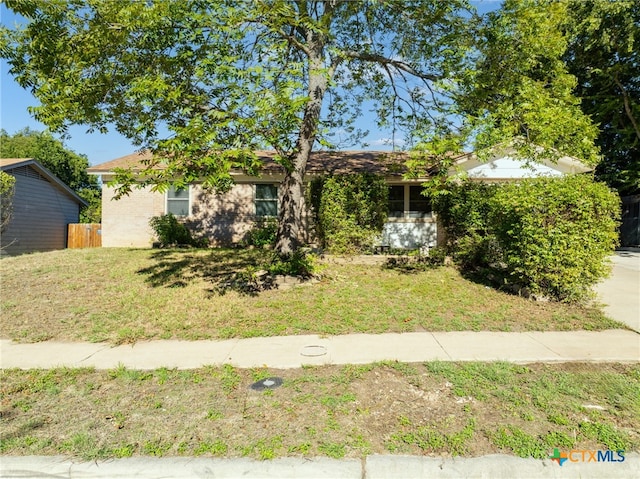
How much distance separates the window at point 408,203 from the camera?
48.6 ft

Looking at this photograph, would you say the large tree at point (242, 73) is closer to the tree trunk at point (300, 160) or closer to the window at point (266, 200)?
the tree trunk at point (300, 160)

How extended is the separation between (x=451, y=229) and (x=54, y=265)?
10922mm

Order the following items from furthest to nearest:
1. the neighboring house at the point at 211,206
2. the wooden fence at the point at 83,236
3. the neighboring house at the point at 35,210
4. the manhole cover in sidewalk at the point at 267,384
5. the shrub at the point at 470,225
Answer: the wooden fence at the point at 83,236 < the neighboring house at the point at 35,210 < the neighboring house at the point at 211,206 < the shrub at the point at 470,225 < the manhole cover in sidewalk at the point at 267,384

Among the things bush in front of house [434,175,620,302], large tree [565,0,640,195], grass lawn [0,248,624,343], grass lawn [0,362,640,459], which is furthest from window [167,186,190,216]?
large tree [565,0,640,195]

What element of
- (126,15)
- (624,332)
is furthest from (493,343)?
(126,15)

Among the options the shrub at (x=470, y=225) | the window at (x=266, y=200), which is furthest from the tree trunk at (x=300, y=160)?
the window at (x=266, y=200)

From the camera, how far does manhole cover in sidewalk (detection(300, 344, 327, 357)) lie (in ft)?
15.8

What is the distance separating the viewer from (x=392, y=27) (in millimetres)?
9977

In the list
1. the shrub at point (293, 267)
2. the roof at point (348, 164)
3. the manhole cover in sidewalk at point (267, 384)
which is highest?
the roof at point (348, 164)

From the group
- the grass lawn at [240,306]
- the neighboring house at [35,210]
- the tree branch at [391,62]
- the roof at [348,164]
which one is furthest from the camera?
the neighboring house at [35,210]

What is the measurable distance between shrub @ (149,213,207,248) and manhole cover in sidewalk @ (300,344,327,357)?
1137 cm

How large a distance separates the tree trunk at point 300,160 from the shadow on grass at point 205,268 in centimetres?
126

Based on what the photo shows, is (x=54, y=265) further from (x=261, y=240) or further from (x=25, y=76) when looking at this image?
(x=261, y=240)

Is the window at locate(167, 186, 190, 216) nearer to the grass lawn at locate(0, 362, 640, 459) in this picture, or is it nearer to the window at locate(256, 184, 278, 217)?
the window at locate(256, 184, 278, 217)
